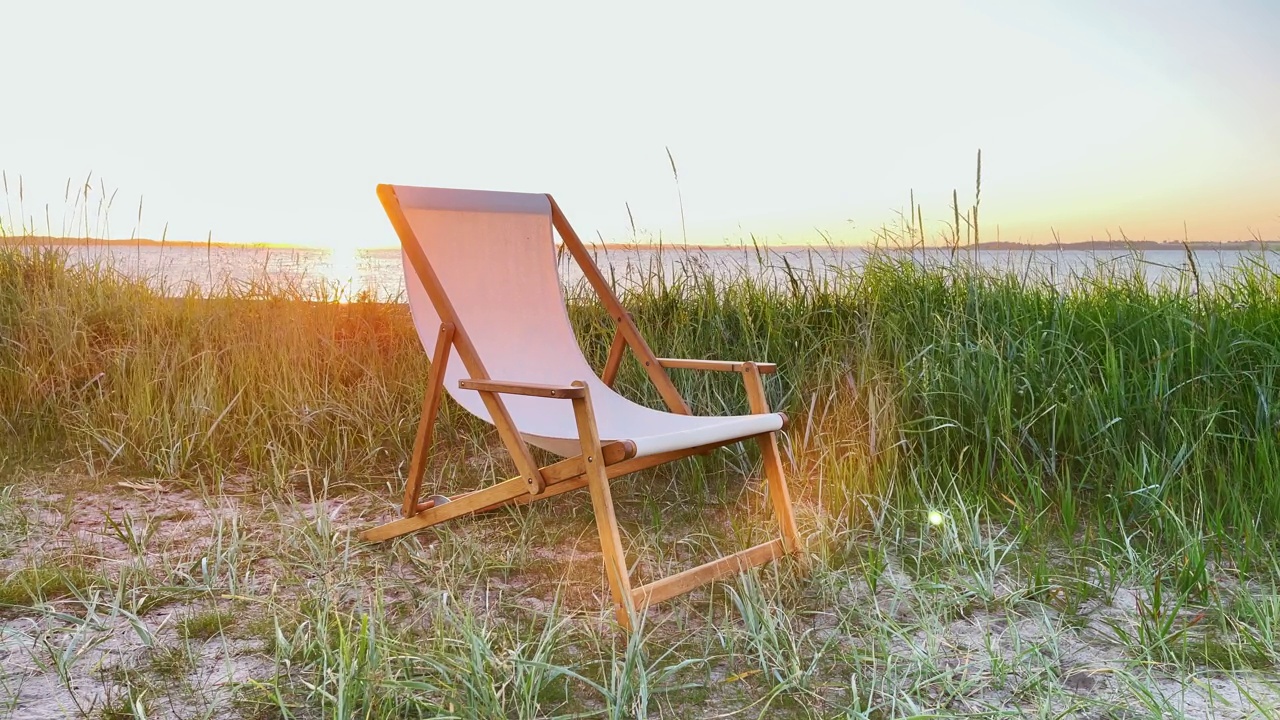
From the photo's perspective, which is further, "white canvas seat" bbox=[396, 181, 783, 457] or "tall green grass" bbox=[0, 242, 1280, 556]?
"tall green grass" bbox=[0, 242, 1280, 556]

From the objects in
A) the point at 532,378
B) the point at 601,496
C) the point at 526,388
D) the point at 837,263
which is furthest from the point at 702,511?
the point at 837,263

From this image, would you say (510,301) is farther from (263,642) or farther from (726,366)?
(263,642)

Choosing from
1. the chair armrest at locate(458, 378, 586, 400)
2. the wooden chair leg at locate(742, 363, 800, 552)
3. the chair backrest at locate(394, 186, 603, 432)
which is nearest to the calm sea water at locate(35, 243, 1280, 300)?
the chair backrest at locate(394, 186, 603, 432)

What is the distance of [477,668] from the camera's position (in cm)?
179

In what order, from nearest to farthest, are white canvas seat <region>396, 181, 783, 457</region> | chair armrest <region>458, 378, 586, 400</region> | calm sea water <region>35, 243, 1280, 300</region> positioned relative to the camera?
chair armrest <region>458, 378, 586, 400</region> → white canvas seat <region>396, 181, 783, 457</region> → calm sea water <region>35, 243, 1280, 300</region>

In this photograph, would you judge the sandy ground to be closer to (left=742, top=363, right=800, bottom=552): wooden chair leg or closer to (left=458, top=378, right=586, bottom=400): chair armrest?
(left=742, top=363, right=800, bottom=552): wooden chair leg

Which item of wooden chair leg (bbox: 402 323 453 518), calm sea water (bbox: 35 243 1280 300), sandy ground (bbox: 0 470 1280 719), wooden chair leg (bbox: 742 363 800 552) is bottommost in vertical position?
sandy ground (bbox: 0 470 1280 719)

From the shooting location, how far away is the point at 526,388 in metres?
2.30

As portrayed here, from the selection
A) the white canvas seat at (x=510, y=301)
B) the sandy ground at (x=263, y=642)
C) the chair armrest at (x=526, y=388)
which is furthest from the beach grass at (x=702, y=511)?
the chair armrest at (x=526, y=388)

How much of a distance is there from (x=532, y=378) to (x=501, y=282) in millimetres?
351

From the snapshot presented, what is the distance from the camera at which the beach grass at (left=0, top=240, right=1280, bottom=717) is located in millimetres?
1993

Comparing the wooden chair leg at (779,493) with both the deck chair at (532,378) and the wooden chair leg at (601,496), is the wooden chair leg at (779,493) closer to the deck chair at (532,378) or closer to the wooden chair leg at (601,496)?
the deck chair at (532,378)

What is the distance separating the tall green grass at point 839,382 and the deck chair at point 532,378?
0.51 m

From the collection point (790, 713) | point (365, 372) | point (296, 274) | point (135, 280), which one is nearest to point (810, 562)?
point (790, 713)
